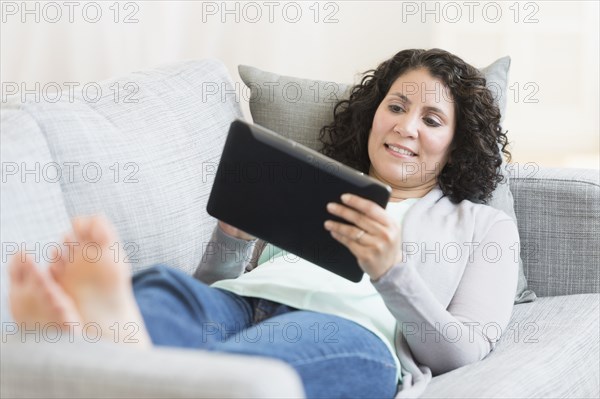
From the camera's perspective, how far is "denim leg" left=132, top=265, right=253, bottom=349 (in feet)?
4.12

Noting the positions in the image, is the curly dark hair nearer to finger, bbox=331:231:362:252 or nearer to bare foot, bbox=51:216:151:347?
finger, bbox=331:231:362:252

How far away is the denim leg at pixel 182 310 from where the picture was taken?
4.12 ft

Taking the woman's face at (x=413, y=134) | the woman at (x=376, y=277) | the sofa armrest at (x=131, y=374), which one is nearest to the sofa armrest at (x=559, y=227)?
the woman at (x=376, y=277)

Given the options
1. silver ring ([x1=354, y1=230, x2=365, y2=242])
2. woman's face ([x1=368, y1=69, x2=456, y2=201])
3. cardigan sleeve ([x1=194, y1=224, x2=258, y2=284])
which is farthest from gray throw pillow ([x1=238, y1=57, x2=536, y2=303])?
silver ring ([x1=354, y1=230, x2=365, y2=242])

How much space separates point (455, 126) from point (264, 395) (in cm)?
106

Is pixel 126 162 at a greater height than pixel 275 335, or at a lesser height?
greater

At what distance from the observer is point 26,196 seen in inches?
57.6

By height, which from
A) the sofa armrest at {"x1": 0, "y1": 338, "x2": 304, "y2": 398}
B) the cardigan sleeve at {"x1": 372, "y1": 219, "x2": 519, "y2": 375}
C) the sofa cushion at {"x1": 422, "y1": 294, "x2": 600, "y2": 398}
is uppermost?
the sofa armrest at {"x1": 0, "y1": 338, "x2": 304, "y2": 398}

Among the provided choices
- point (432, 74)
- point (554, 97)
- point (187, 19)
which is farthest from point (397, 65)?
point (554, 97)

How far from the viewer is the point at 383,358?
4.75ft

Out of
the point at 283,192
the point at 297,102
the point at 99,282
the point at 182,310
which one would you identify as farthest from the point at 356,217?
the point at 297,102

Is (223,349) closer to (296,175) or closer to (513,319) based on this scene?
(296,175)

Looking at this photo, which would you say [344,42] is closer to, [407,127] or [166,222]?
[407,127]

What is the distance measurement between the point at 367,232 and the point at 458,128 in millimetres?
598
